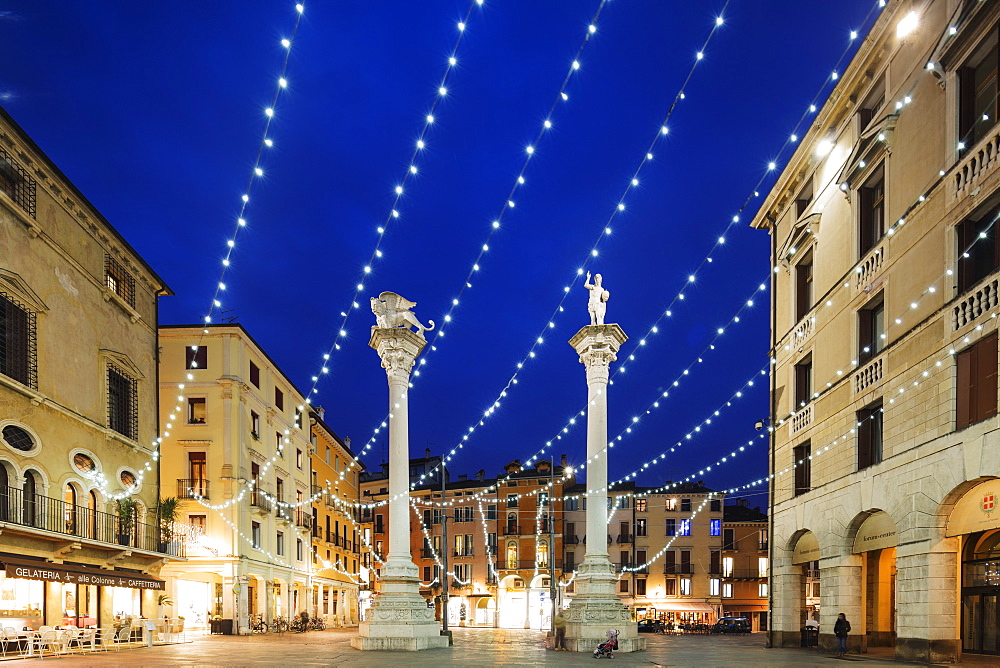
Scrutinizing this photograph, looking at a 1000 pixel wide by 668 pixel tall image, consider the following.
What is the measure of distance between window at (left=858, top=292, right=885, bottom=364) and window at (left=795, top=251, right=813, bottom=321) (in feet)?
15.7

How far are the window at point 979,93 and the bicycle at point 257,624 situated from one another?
109 ft

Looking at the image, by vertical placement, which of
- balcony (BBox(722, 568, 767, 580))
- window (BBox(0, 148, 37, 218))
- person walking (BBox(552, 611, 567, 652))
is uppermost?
window (BBox(0, 148, 37, 218))

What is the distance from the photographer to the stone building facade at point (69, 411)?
21266mm

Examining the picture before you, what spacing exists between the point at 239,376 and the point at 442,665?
23812 mm

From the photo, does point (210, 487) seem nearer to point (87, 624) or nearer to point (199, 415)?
point (199, 415)

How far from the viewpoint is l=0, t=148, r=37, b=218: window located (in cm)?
2128

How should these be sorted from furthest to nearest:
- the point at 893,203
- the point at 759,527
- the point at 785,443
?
the point at 759,527
the point at 785,443
the point at 893,203

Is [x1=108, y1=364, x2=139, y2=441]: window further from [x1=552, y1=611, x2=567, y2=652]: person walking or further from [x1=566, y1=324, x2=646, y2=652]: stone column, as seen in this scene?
[x1=552, y1=611, x2=567, y2=652]: person walking

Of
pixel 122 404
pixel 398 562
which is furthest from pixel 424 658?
pixel 122 404

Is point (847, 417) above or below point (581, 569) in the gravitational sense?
above

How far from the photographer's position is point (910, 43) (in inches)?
747

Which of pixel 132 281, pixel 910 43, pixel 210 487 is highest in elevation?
pixel 910 43

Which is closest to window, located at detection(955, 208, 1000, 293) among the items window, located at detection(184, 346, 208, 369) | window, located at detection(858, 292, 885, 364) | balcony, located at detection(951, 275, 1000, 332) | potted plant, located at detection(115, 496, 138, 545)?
balcony, located at detection(951, 275, 1000, 332)

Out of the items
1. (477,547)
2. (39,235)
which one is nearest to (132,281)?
(39,235)
